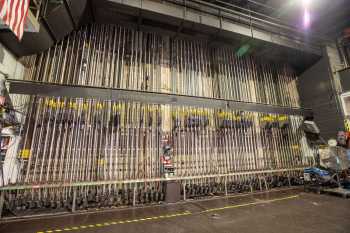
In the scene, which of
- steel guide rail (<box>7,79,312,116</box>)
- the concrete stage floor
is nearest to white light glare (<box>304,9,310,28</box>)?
steel guide rail (<box>7,79,312,116</box>)

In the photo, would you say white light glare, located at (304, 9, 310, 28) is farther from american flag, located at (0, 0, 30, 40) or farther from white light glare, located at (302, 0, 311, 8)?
american flag, located at (0, 0, 30, 40)

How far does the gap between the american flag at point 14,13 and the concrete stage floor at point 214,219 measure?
3101mm

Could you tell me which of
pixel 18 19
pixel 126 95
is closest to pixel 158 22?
pixel 126 95

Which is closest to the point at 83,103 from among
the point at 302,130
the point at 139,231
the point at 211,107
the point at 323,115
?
the point at 139,231

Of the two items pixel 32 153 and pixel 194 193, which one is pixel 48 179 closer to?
pixel 32 153

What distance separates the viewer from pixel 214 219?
10.7ft

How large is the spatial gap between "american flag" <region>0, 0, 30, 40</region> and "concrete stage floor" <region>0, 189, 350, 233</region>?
3.10 metres

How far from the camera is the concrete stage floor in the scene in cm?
283

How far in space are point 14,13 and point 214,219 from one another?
14.9ft

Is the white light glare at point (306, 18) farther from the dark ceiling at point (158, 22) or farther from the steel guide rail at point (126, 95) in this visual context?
the steel guide rail at point (126, 95)

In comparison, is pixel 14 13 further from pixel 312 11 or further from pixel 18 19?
pixel 312 11

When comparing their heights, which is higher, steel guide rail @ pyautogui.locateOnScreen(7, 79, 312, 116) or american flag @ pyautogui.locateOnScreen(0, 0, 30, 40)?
american flag @ pyautogui.locateOnScreen(0, 0, 30, 40)

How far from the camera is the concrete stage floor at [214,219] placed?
283cm

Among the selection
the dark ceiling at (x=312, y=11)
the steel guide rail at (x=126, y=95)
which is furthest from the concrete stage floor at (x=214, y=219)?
the dark ceiling at (x=312, y=11)
